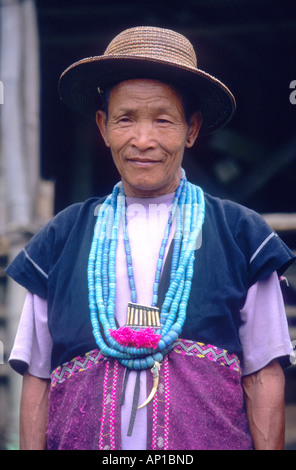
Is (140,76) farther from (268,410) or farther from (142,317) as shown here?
(268,410)

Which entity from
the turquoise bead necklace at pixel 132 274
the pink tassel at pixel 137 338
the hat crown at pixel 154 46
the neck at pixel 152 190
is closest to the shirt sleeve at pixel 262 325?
the turquoise bead necklace at pixel 132 274

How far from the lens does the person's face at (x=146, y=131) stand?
7.00 ft

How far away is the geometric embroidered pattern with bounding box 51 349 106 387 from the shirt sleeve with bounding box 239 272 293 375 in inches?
19.2

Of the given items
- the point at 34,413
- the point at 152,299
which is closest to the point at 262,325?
the point at 152,299

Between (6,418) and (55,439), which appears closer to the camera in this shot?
(55,439)

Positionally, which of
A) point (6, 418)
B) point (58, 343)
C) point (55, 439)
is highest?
point (58, 343)

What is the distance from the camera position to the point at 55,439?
2.07 meters

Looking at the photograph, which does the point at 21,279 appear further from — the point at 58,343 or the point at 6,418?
the point at 6,418

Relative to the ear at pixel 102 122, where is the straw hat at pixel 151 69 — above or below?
above

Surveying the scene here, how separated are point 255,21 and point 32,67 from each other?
2.19 m

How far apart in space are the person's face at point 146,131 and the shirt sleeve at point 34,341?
55 cm

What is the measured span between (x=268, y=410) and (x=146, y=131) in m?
1.00

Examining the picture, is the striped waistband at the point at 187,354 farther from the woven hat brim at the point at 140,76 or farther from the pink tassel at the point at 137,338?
the woven hat brim at the point at 140,76

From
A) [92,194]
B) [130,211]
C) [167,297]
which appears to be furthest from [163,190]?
[92,194]
